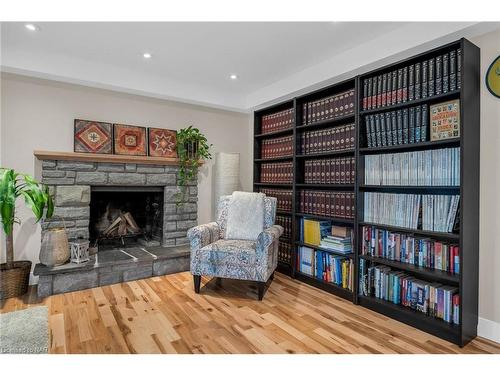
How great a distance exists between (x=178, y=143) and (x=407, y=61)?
259cm

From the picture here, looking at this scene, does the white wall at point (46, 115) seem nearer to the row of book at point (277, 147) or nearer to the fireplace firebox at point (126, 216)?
the fireplace firebox at point (126, 216)

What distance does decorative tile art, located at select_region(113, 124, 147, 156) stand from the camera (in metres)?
3.34

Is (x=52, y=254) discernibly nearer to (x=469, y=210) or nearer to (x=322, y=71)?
(x=322, y=71)

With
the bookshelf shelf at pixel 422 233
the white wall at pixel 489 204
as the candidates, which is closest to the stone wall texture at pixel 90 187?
the bookshelf shelf at pixel 422 233

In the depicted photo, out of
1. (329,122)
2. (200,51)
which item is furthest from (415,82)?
(200,51)

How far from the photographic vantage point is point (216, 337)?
77.5 inches

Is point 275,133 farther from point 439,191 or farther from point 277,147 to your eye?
point 439,191

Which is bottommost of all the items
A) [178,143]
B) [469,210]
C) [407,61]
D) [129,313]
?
[129,313]

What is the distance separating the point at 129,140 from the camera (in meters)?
3.41

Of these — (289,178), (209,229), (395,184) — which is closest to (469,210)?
(395,184)

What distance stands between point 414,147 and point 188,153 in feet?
8.29

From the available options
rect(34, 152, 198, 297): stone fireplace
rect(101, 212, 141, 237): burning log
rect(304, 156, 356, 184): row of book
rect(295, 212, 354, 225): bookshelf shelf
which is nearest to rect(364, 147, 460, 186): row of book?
rect(304, 156, 356, 184): row of book

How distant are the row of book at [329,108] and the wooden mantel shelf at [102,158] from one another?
167 cm
